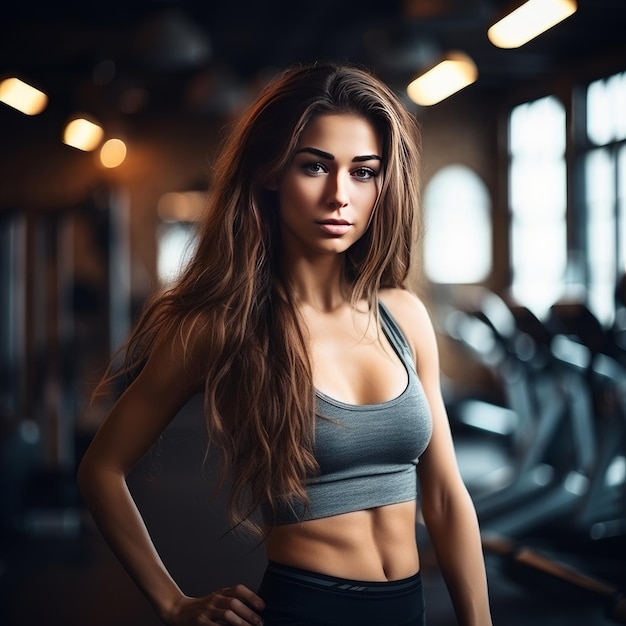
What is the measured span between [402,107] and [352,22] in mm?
7892

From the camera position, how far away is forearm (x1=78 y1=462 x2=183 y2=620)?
1.28 metres

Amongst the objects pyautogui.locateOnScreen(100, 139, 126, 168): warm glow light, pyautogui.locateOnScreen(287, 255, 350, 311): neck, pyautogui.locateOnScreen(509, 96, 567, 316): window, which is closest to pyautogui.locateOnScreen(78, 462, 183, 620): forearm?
pyautogui.locateOnScreen(287, 255, 350, 311): neck

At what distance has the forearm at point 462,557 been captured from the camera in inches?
53.6

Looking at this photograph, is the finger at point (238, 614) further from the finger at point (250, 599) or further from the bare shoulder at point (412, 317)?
the bare shoulder at point (412, 317)

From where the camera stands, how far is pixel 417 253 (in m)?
1.50

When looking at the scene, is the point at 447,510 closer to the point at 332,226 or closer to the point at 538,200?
the point at 332,226

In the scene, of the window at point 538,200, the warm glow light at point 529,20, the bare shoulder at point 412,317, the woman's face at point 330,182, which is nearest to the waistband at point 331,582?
the bare shoulder at point 412,317

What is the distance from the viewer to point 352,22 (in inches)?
349

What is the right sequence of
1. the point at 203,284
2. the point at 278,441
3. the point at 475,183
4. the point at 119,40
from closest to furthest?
the point at 278,441 → the point at 203,284 → the point at 119,40 → the point at 475,183

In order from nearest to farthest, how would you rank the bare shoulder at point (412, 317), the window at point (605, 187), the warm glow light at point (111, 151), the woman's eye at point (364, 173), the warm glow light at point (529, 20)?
the woman's eye at point (364, 173), the bare shoulder at point (412, 317), the warm glow light at point (529, 20), the warm glow light at point (111, 151), the window at point (605, 187)

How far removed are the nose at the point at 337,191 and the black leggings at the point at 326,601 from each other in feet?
1.81

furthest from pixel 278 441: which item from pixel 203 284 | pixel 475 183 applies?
pixel 475 183

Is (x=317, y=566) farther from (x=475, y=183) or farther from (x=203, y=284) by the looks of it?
(x=475, y=183)

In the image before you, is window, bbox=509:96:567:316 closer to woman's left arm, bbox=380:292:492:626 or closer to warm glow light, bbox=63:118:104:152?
warm glow light, bbox=63:118:104:152
